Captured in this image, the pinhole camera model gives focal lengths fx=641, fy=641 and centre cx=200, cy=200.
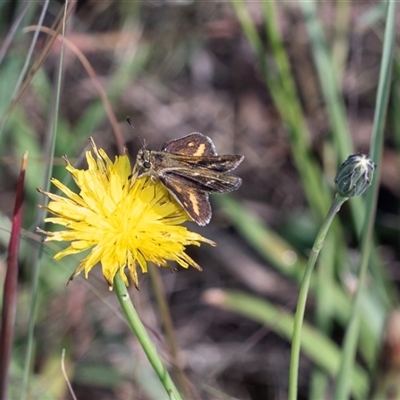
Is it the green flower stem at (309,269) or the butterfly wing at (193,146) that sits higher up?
the butterfly wing at (193,146)

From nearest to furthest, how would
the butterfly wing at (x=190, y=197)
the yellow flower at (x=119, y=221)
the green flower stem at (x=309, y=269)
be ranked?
the green flower stem at (x=309, y=269), the yellow flower at (x=119, y=221), the butterfly wing at (x=190, y=197)

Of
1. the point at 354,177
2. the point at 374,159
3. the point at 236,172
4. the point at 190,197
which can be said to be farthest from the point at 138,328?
the point at 236,172

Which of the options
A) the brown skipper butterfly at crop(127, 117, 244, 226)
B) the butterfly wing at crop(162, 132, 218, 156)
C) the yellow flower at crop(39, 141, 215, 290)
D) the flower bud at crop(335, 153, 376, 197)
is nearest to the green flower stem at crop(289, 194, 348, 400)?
the flower bud at crop(335, 153, 376, 197)

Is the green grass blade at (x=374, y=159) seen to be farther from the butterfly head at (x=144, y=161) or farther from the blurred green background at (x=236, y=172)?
the butterfly head at (x=144, y=161)

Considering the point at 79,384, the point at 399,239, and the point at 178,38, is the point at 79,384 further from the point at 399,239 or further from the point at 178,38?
the point at 178,38

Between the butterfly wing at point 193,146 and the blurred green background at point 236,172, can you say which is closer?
the butterfly wing at point 193,146

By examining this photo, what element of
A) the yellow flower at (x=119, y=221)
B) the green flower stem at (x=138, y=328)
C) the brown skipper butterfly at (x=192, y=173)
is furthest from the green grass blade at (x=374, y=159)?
the green flower stem at (x=138, y=328)

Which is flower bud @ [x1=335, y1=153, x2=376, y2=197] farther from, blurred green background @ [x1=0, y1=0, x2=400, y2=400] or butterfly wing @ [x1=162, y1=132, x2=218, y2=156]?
blurred green background @ [x1=0, y1=0, x2=400, y2=400]

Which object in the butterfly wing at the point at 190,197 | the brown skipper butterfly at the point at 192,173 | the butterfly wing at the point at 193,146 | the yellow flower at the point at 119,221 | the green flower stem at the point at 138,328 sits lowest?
the green flower stem at the point at 138,328
